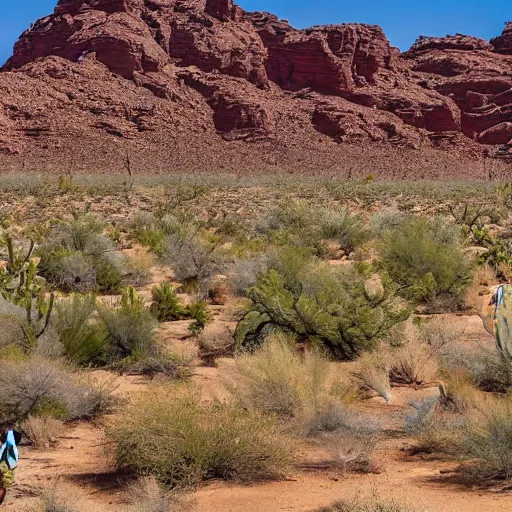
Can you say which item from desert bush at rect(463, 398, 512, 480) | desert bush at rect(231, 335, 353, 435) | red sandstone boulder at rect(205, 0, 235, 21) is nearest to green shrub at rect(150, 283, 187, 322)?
desert bush at rect(231, 335, 353, 435)

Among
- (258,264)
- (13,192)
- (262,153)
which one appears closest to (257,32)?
(262,153)

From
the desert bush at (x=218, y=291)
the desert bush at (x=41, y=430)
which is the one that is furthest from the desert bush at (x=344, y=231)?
the desert bush at (x=41, y=430)

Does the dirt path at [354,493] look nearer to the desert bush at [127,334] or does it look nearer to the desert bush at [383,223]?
the desert bush at [127,334]

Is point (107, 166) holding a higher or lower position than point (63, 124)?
lower

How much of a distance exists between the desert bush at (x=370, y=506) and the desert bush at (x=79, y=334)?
Answer: 4.46 meters

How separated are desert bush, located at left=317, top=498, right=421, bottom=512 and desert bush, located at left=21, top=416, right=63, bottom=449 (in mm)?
2873

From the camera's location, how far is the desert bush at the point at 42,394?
7012 millimetres

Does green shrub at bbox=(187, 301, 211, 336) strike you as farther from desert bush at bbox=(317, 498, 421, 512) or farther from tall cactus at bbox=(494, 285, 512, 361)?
→ desert bush at bbox=(317, 498, 421, 512)

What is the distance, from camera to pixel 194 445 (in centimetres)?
590

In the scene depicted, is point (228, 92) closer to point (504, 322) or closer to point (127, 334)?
point (127, 334)

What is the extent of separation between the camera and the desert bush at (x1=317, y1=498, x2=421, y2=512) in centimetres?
472

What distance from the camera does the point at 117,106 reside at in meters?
78.1

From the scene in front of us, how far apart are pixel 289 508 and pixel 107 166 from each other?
6700 cm

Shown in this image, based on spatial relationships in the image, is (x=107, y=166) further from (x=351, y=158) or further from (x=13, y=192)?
(x=13, y=192)
